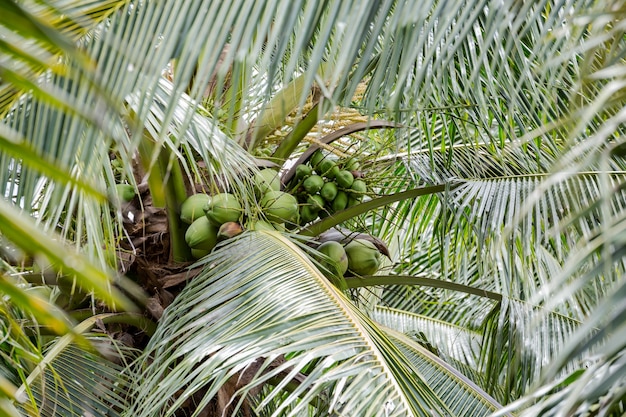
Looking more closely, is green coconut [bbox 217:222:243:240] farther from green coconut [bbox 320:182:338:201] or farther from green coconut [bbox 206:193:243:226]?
green coconut [bbox 320:182:338:201]

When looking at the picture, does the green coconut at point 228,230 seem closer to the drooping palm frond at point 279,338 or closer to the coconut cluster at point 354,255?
the drooping palm frond at point 279,338

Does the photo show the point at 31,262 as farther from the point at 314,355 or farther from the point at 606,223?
the point at 606,223

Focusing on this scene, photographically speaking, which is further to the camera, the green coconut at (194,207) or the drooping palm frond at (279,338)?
the green coconut at (194,207)

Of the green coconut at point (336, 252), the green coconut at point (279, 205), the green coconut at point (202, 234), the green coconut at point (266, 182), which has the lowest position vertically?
the green coconut at point (202, 234)

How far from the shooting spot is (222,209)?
172 cm

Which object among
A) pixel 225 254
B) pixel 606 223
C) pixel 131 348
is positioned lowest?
pixel 131 348

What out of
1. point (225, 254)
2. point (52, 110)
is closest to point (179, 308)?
point (225, 254)

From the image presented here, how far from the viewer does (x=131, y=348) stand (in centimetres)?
179

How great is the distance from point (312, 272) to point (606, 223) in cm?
112

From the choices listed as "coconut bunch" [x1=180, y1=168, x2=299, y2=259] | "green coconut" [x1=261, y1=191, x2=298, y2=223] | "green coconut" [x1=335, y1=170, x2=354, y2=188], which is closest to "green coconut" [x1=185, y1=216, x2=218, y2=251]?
"coconut bunch" [x1=180, y1=168, x2=299, y2=259]

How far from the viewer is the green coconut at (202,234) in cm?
174

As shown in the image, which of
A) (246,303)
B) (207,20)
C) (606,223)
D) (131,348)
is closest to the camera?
(606,223)

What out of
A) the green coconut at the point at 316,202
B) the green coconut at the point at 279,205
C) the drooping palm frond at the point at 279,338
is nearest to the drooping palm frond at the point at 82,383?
the drooping palm frond at the point at 279,338

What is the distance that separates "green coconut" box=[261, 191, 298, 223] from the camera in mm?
1778
